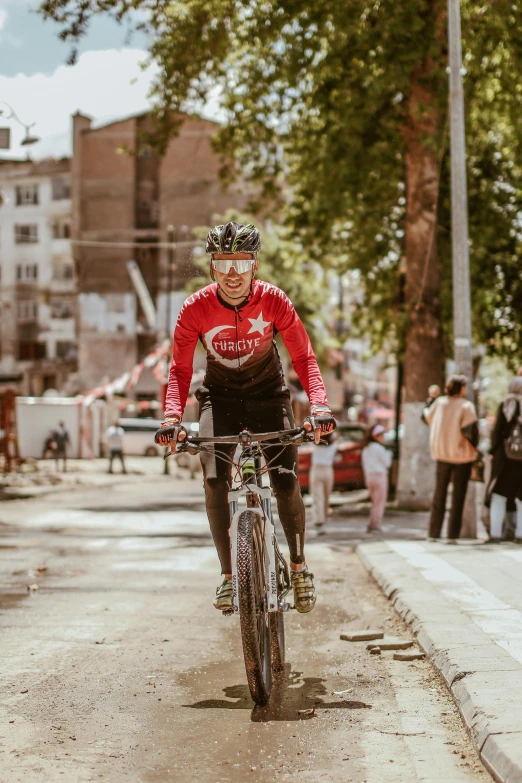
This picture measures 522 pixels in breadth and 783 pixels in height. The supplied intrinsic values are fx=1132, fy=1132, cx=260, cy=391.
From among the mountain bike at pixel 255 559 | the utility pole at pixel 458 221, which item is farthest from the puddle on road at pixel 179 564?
the mountain bike at pixel 255 559

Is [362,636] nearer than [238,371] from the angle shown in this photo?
No

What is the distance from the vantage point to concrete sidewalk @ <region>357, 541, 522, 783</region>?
4285 mm

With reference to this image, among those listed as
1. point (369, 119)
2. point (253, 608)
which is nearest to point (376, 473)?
point (369, 119)

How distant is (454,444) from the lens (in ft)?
39.7

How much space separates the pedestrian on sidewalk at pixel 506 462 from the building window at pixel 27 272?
6224cm

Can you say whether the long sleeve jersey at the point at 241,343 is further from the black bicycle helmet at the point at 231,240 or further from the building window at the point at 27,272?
the building window at the point at 27,272

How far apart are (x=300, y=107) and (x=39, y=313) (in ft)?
169

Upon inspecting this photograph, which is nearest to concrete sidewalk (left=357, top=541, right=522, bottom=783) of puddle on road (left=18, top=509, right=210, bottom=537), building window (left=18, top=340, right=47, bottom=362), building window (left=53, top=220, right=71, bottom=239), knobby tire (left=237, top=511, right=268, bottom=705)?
knobby tire (left=237, top=511, right=268, bottom=705)

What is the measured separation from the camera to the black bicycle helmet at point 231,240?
5.40 m

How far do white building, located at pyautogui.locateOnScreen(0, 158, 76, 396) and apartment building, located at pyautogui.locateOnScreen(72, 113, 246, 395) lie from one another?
2697 mm

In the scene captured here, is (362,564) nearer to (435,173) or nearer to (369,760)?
(369,760)

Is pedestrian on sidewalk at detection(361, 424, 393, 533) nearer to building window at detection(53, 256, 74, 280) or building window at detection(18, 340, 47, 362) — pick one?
building window at detection(18, 340, 47, 362)

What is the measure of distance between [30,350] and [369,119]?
5340 cm

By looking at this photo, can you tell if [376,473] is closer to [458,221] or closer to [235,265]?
[458,221]
